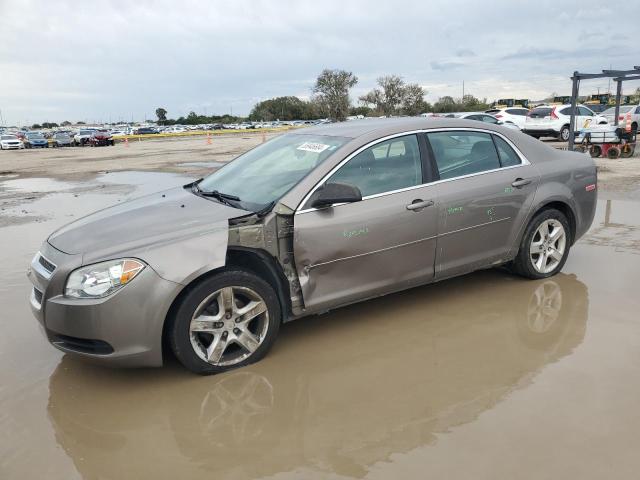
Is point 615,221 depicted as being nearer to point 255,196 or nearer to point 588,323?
point 588,323

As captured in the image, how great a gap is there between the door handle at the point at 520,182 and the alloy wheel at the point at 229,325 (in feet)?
8.34

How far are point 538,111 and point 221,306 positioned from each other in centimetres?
2386

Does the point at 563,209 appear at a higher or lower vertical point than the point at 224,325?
higher

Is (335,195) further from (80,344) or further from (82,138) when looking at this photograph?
(82,138)

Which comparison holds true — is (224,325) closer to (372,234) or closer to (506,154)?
(372,234)

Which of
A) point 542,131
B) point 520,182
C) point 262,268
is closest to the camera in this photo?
point 262,268

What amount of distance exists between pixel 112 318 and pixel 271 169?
1820 millimetres

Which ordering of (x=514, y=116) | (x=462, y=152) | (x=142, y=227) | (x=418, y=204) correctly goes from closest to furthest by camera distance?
1. (x=142, y=227)
2. (x=418, y=204)
3. (x=462, y=152)
4. (x=514, y=116)

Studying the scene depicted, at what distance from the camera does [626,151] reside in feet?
52.1

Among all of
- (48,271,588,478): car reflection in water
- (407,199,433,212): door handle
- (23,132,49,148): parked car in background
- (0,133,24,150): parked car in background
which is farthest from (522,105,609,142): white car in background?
(23,132,49,148): parked car in background

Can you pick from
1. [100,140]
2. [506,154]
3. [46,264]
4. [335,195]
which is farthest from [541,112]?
[100,140]

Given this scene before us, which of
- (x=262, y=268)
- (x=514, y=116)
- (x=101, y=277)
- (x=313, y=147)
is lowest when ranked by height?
(x=262, y=268)

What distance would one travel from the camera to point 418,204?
4.32 m

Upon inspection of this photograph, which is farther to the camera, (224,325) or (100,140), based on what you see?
(100,140)
